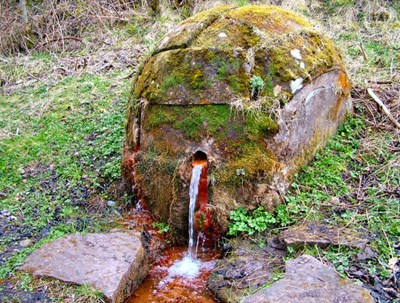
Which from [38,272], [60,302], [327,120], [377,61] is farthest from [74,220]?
[377,61]

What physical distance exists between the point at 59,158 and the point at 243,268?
9.74 ft

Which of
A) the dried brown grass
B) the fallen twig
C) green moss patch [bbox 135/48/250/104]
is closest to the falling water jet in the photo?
green moss patch [bbox 135/48/250/104]

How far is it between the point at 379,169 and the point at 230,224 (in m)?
1.70

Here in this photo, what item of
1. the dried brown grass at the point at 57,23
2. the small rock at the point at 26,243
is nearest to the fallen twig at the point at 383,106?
the small rock at the point at 26,243

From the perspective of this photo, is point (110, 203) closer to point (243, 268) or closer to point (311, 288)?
point (243, 268)

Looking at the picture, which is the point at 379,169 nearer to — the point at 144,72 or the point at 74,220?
the point at 144,72

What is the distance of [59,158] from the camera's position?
528cm

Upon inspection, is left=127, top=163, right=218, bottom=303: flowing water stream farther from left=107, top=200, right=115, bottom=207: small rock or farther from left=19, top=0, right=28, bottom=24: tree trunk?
left=19, top=0, right=28, bottom=24: tree trunk

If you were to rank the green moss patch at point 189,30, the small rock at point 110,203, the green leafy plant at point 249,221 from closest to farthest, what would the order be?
the green leafy plant at point 249,221, the green moss patch at point 189,30, the small rock at point 110,203

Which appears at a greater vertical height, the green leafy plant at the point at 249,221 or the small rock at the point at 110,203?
the green leafy plant at the point at 249,221

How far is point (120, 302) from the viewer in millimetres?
3223

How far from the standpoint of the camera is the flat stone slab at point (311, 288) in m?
2.83

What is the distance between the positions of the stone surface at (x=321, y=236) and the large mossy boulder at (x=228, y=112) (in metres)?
0.37

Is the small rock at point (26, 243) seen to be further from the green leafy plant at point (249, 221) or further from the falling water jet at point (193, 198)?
the green leafy plant at point (249, 221)
